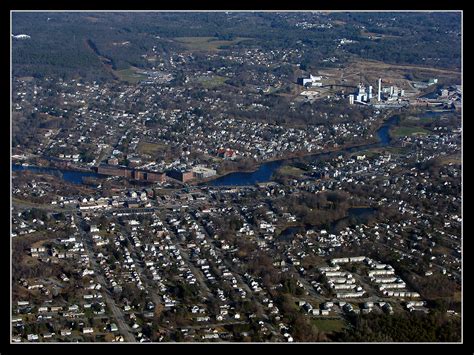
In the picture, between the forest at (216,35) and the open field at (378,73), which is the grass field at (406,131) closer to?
the open field at (378,73)

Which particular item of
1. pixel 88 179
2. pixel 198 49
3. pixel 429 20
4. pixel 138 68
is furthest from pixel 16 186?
pixel 429 20

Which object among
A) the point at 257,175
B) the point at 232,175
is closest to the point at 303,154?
the point at 257,175

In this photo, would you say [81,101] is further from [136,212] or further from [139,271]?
[139,271]

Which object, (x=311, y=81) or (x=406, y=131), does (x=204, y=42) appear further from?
(x=406, y=131)

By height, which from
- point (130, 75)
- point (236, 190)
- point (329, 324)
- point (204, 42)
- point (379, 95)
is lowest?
point (329, 324)

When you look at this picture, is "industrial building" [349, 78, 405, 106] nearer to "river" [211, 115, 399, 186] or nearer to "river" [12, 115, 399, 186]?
"river" [211, 115, 399, 186]

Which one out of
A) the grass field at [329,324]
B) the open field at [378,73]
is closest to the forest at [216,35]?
the open field at [378,73]
